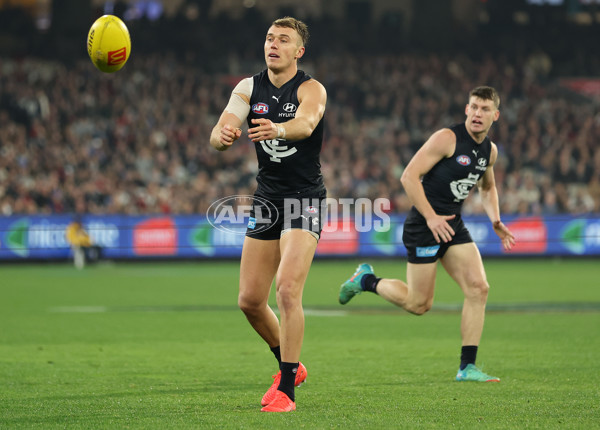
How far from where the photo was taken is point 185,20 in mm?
36406

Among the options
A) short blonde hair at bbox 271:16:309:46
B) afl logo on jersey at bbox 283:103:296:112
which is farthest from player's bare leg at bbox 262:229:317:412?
short blonde hair at bbox 271:16:309:46

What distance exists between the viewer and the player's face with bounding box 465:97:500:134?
8.33 metres

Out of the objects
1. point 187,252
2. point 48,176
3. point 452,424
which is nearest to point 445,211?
point 452,424

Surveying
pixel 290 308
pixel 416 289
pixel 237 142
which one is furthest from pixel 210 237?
pixel 290 308

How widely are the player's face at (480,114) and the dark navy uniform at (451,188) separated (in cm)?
17

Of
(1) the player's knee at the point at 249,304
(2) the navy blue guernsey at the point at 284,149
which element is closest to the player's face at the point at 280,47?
(2) the navy blue guernsey at the point at 284,149

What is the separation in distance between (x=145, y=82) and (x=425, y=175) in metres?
25.7

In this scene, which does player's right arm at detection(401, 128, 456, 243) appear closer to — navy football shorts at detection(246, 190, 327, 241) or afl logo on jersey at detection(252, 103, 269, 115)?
navy football shorts at detection(246, 190, 327, 241)

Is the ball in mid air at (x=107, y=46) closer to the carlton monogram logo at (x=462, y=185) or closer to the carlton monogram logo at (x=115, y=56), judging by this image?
the carlton monogram logo at (x=115, y=56)

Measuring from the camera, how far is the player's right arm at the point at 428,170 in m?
8.00

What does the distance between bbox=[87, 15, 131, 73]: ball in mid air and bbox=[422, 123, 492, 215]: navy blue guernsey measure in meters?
2.97

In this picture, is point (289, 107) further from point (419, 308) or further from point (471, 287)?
point (419, 308)

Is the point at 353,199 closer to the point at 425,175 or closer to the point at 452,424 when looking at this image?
the point at 425,175

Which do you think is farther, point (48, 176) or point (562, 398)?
point (48, 176)
